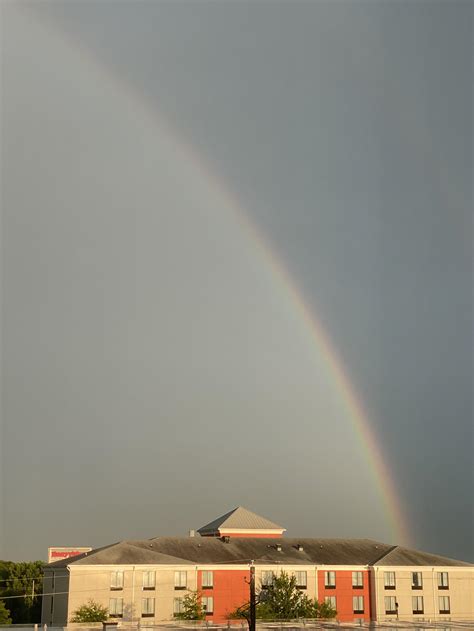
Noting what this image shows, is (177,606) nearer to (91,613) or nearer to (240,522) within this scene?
(91,613)

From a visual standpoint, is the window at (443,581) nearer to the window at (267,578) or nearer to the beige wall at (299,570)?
the beige wall at (299,570)

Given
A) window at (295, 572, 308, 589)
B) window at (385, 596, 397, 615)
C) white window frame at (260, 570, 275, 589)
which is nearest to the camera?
white window frame at (260, 570, 275, 589)

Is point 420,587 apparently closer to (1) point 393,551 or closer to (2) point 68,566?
(1) point 393,551

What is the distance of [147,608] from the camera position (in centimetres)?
9012

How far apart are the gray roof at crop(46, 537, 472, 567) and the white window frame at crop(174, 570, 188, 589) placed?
99 cm

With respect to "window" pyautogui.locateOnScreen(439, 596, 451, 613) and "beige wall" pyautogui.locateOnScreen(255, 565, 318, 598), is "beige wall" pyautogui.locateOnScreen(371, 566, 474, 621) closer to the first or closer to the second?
"window" pyautogui.locateOnScreen(439, 596, 451, 613)

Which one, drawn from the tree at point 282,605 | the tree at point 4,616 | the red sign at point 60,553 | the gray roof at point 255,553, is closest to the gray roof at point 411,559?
the gray roof at point 255,553

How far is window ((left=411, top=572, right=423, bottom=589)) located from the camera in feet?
332

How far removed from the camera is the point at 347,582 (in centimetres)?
9931

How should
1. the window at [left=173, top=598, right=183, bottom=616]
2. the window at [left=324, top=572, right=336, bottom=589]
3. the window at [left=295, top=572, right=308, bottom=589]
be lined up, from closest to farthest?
1. the window at [left=173, top=598, right=183, bottom=616]
2. the window at [left=295, top=572, right=308, bottom=589]
3. the window at [left=324, top=572, right=336, bottom=589]

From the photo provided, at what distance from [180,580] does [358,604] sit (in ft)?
68.3

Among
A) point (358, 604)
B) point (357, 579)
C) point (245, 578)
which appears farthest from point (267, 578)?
point (358, 604)

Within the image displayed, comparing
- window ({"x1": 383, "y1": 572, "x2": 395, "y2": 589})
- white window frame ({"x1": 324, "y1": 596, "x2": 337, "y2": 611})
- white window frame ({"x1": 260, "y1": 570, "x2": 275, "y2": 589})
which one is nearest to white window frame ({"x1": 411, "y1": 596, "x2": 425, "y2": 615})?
window ({"x1": 383, "y1": 572, "x2": 395, "y2": 589})

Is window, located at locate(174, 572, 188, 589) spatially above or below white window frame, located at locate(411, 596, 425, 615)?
above
